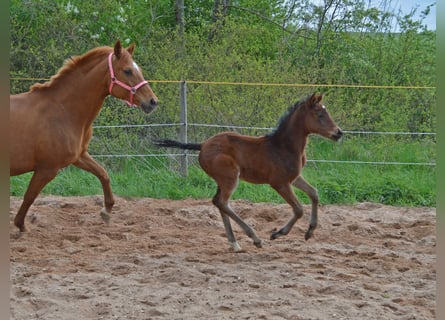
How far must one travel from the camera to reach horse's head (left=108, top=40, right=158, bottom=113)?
20.9ft

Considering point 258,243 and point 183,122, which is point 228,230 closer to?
point 258,243

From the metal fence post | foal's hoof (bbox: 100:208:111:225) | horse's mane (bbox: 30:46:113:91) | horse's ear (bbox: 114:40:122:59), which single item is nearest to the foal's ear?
horse's ear (bbox: 114:40:122:59)

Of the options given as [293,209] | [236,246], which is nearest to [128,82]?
[236,246]

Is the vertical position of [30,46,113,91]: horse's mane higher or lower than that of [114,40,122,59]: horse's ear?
lower

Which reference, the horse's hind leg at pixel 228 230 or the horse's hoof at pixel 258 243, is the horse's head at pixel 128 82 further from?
the horse's hoof at pixel 258 243

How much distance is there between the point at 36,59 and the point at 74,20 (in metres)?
1.58

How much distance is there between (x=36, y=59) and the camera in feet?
43.0

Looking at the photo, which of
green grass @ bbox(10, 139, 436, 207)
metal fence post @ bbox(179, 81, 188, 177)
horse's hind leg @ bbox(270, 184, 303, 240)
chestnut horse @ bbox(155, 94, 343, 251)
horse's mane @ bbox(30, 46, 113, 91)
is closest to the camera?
horse's hind leg @ bbox(270, 184, 303, 240)

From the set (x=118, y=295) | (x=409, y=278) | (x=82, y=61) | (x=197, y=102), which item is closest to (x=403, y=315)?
(x=409, y=278)

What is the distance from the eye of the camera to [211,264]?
573 centimetres

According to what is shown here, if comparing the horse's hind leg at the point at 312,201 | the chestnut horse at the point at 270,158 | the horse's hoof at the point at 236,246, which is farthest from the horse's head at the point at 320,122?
the horse's hoof at the point at 236,246

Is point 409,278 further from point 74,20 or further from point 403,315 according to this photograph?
point 74,20

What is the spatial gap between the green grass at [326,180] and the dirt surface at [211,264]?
0.58 m

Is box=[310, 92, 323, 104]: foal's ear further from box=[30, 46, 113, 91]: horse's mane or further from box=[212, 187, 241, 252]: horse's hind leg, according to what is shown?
box=[30, 46, 113, 91]: horse's mane
